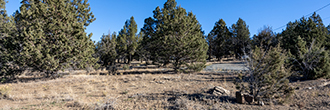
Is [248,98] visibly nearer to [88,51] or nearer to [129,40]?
[88,51]

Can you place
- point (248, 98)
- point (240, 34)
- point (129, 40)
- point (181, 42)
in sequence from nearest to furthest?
point (248, 98)
point (181, 42)
point (129, 40)
point (240, 34)

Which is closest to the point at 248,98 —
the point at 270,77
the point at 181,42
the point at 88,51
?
the point at 270,77

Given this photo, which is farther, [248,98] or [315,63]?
[315,63]

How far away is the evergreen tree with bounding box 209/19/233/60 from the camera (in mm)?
36634

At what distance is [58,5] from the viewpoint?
12.3 m

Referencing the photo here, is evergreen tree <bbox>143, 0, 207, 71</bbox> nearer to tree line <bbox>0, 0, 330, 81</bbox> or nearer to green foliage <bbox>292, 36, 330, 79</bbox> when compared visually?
tree line <bbox>0, 0, 330, 81</bbox>

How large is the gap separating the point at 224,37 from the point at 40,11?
3419cm

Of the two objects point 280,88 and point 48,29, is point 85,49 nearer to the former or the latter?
point 48,29

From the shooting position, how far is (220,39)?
121 feet

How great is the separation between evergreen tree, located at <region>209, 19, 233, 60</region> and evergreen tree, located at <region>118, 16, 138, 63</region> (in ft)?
62.2

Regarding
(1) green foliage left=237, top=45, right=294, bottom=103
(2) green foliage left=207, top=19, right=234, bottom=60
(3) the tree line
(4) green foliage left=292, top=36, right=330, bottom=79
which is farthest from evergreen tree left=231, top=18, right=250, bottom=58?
(1) green foliage left=237, top=45, right=294, bottom=103

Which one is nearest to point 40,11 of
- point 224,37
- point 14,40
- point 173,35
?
point 14,40

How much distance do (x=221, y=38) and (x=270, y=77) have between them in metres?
33.0

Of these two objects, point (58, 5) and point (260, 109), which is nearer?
point (260, 109)
